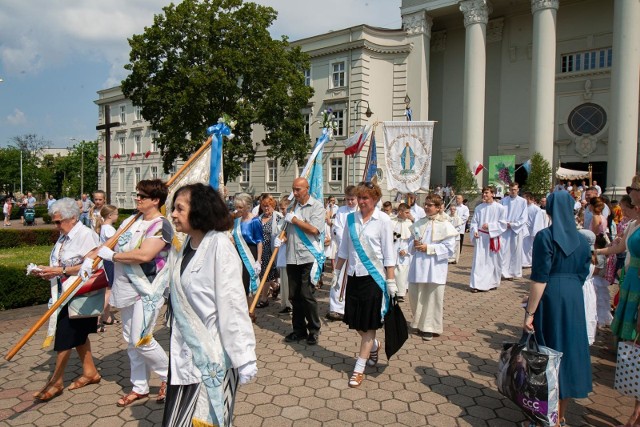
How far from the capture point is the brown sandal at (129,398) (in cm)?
427

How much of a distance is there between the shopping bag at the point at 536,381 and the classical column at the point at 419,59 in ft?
97.7

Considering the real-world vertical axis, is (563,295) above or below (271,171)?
below

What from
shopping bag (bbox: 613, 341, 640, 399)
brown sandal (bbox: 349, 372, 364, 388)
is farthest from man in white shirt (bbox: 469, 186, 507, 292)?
shopping bag (bbox: 613, 341, 640, 399)

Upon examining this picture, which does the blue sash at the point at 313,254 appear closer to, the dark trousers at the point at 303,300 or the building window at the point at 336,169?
the dark trousers at the point at 303,300

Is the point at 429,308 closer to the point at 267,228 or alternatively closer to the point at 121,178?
the point at 267,228

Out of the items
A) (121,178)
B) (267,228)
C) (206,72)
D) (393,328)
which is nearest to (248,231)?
(267,228)

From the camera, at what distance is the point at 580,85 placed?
95.5ft

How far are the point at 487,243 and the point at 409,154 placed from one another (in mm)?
2640

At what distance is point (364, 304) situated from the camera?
4.89 metres

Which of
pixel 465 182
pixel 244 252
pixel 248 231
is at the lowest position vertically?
pixel 244 252

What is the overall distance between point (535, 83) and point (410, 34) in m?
9.60

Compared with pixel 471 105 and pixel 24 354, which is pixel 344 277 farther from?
pixel 471 105

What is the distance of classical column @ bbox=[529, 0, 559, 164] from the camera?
2667 cm

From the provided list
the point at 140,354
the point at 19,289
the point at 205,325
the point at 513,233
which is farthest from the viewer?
the point at 513,233
